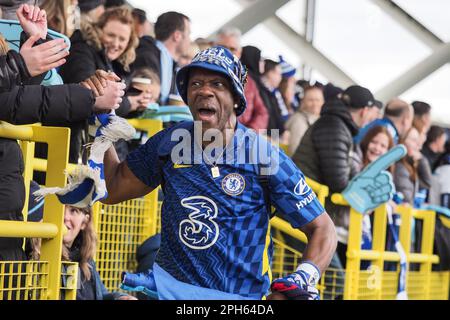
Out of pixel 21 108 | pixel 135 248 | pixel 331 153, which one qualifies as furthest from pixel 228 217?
pixel 331 153

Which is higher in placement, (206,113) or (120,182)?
(206,113)

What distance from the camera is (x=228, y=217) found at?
5.09 metres

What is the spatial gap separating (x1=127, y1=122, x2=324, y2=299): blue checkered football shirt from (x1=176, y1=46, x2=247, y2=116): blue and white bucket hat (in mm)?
238

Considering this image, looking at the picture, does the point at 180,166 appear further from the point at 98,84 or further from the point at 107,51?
the point at 107,51

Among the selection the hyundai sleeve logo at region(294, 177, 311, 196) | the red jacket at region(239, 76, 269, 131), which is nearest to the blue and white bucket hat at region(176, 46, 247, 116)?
the hyundai sleeve logo at region(294, 177, 311, 196)

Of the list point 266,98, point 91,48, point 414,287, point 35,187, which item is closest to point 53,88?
point 35,187

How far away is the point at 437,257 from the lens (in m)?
11.1

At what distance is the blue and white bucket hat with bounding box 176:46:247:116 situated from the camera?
17.0 ft

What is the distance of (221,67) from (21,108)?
94cm

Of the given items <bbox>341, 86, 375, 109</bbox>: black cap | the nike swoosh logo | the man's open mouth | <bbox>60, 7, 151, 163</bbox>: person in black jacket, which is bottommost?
the nike swoosh logo

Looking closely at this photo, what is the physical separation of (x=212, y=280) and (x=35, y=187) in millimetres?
1389

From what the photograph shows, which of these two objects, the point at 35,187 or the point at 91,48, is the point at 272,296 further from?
the point at 91,48

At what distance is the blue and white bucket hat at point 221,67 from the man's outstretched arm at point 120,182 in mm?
507

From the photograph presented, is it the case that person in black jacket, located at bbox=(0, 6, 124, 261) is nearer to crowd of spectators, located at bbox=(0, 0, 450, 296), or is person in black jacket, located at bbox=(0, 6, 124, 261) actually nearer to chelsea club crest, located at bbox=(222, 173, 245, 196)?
crowd of spectators, located at bbox=(0, 0, 450, 296)
